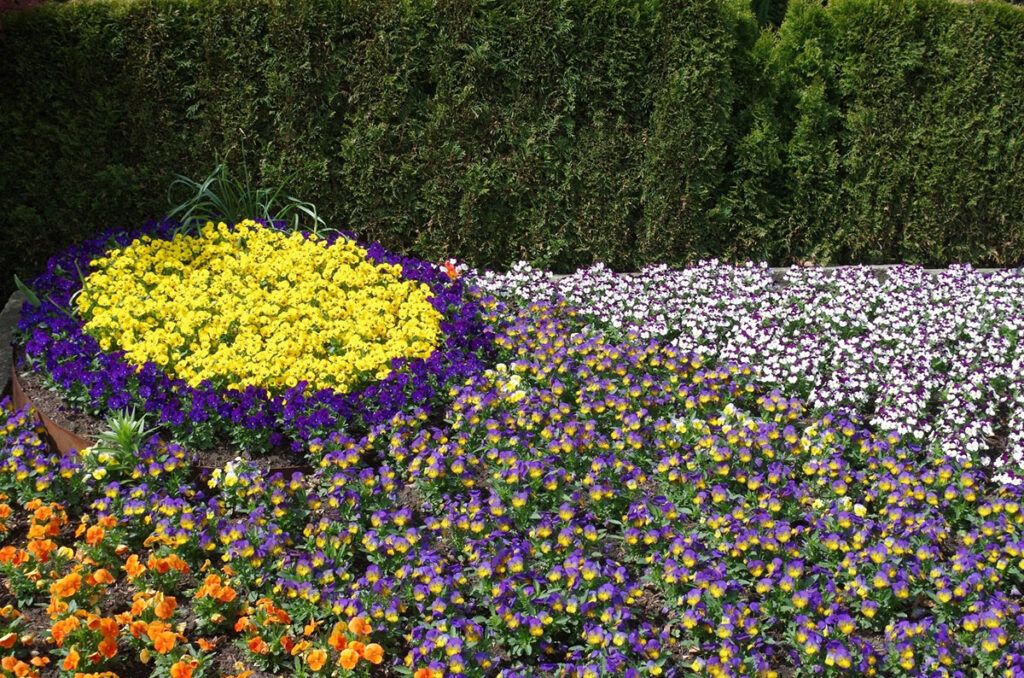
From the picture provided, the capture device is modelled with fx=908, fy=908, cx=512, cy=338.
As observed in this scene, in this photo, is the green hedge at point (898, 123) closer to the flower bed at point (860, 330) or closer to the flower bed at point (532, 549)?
the flower bed at point (860, 330)

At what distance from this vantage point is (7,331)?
18.6ft

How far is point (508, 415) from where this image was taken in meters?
Answer: 4.66

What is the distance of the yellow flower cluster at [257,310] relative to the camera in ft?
15.5

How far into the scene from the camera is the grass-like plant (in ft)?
21.1

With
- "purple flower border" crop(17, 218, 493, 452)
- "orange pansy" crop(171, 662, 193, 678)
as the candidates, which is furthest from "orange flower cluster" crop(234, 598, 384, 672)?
"purple flower border" crop(17, 218, 493, 452)

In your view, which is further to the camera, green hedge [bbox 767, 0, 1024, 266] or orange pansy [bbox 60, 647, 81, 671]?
green hedge [bbox 767, 0, 1024, 266]

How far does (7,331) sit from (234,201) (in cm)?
173

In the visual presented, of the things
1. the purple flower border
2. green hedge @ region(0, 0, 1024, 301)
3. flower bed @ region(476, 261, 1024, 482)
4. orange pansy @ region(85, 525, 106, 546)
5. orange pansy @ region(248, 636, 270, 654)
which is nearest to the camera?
orange pansy @ region(248, 636, 270, 654)

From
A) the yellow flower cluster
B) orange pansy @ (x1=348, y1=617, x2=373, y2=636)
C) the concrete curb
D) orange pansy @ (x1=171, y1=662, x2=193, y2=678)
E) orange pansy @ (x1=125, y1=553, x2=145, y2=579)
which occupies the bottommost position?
the concrete curb

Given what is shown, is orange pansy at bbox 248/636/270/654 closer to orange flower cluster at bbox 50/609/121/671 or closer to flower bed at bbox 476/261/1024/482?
orange flower cluster at bbox 50/609/121/671

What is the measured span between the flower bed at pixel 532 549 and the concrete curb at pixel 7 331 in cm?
87

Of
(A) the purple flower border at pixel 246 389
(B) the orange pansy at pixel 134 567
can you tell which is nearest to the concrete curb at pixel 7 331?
(A) the purple flower border at pixel 246 389

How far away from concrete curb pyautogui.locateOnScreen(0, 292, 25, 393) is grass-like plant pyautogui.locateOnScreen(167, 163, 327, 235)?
1158 millimetres

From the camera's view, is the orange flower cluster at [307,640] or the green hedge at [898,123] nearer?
the orange flower cluster at [307,640]
